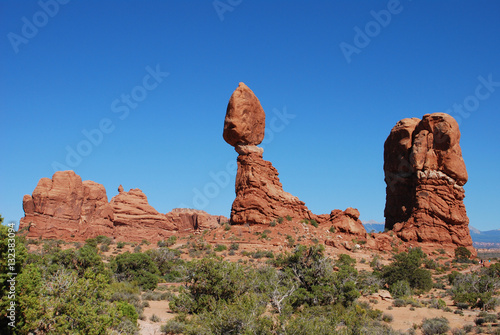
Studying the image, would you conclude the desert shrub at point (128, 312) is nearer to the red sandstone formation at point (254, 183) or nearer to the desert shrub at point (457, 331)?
the desert shrub at point (457, 331)

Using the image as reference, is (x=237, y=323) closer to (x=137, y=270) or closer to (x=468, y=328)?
Result: (x=468, y=328)

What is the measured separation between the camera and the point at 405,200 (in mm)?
45500

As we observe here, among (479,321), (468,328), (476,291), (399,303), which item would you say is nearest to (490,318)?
(479,321)

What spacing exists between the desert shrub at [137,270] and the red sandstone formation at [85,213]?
28373 mm

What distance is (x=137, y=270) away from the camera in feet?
78.5

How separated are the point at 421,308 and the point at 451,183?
1009 inches

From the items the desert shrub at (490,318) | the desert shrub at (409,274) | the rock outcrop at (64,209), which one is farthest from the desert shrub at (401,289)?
the rock outcrop at (64,209)

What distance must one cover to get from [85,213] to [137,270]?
33385 mm

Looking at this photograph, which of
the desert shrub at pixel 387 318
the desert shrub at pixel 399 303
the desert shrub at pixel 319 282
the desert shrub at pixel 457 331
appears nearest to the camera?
the desert shrub at pixel 457 331

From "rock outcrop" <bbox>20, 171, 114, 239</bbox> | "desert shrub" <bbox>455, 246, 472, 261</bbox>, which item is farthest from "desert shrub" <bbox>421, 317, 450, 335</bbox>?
"rock outcrop" <bbox>20, 171, 114, 239</bbox>

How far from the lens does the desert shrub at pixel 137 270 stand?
22562mm

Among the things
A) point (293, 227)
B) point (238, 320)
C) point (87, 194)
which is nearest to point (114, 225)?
point (87, 194)

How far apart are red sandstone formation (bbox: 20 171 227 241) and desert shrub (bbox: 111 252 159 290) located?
28.4 metres

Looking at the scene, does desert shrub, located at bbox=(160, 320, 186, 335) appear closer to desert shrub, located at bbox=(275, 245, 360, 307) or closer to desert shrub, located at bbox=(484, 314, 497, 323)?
desert shrub, located at bbox=(275, 245, 360, 307)
